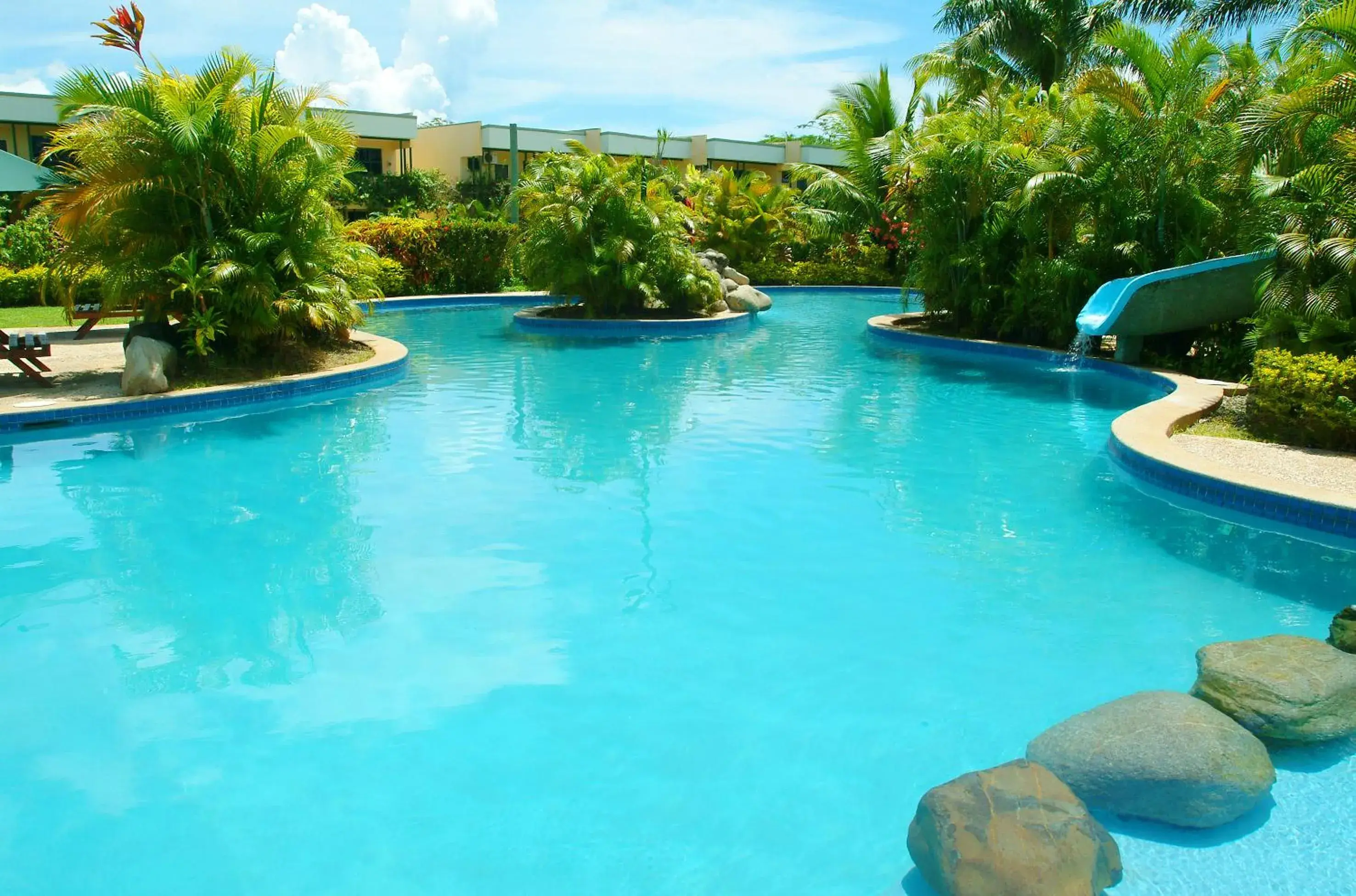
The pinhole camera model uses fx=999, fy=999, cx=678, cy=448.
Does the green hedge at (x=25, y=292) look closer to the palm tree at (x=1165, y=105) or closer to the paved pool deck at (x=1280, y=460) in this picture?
the palm tree at (x=1165, y=105)

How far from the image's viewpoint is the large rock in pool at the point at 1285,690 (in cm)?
415

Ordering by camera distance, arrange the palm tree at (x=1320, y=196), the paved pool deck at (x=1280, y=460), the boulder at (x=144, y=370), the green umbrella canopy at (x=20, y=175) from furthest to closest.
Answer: the green umbrella canopy at (x=20, y=175)
the boulder at (x=144, y=370)
the palm tree at (x=1320, y=196)
the paved pool deck at (x=1280, y=460)

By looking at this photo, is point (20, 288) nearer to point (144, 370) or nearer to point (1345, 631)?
point (144, 370)

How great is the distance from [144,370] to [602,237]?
906 cm

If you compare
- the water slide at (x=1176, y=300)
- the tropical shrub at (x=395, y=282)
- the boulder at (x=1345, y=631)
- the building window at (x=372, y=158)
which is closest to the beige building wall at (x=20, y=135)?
the building window at (x=372, y=158)

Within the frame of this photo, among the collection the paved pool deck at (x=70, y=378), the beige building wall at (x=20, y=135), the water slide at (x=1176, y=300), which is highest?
the beige building wall at (x=20, y=135)

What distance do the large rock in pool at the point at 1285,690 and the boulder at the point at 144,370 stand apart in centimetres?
1056

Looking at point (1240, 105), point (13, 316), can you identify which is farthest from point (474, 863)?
point (13, 316)

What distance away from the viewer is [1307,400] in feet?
27.5

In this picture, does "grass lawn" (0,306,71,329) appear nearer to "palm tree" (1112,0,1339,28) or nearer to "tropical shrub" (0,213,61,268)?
"tropical shrub" (0,213,61,268)

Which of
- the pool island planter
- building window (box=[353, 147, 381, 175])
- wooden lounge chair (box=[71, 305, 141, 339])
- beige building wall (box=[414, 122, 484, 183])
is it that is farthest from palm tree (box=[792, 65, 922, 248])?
building window (box=[353, 147, 381, 175])

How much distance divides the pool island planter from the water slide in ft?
25.1

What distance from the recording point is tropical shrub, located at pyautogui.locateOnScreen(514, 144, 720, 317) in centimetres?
1792

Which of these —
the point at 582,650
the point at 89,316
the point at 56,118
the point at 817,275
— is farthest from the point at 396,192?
the point at 582,650
